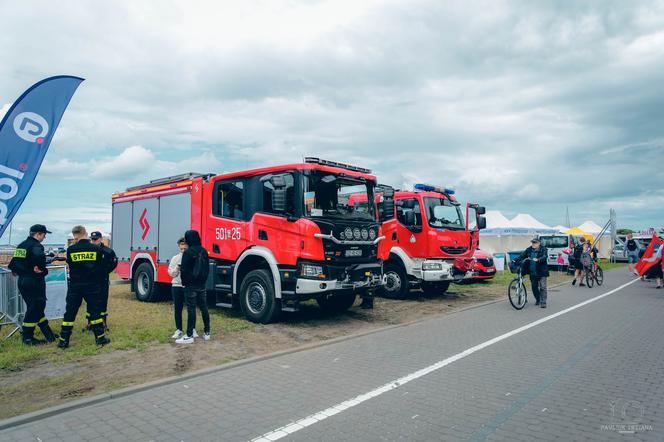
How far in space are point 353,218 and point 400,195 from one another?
4.49 metres

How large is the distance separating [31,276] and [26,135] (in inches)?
84.9

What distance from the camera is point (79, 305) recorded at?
736cm

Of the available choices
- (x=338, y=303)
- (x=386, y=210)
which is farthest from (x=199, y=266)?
(x=386, y=210)

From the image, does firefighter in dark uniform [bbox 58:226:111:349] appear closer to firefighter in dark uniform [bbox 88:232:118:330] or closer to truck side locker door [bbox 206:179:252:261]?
firefighter in dark uniform [bbox 88:232:118:330]

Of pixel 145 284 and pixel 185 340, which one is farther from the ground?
pixel 145 284

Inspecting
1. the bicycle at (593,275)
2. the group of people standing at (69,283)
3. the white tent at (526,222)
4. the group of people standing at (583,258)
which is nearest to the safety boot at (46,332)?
the group of people standing at (69,283)

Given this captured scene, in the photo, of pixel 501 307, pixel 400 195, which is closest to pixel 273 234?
pixel 400 195

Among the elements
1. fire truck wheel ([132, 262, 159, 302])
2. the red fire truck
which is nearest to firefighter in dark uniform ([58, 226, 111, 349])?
the red fire truck

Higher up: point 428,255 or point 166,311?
point 428,255

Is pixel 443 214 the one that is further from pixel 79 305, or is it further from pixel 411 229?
pixel 79 305

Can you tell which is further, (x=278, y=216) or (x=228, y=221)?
(x=228, y=221)

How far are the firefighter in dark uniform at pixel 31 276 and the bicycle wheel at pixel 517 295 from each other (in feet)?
32.8

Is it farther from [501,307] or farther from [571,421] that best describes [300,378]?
[501,307]

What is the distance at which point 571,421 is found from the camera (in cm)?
436
